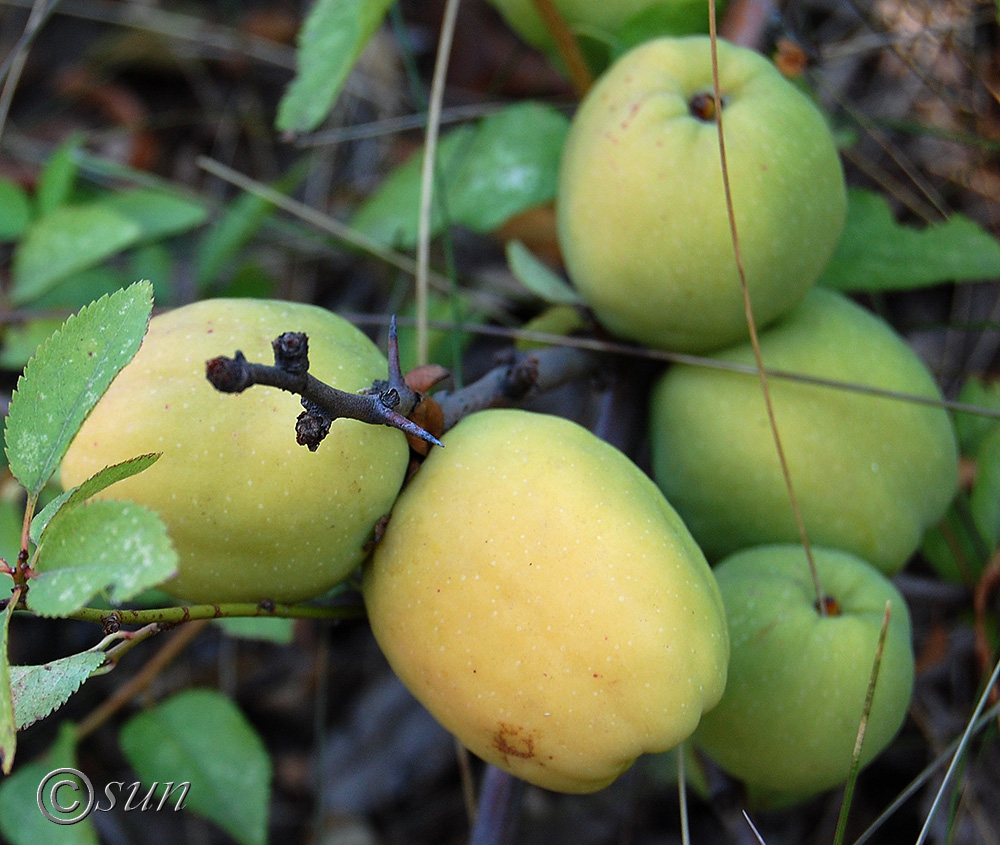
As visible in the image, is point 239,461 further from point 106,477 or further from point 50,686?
point 50,686

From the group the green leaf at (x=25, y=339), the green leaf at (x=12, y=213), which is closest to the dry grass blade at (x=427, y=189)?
the green leaf at (x=25, y=339)

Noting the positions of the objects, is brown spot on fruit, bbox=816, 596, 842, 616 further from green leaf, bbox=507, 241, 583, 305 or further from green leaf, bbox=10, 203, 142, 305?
green leaf, bbox=10, 203, 142, 305

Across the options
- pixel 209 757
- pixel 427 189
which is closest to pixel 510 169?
pixel 427 189

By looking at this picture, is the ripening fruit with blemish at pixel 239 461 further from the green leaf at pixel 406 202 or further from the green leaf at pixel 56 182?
the green leaf at pixel 56 182

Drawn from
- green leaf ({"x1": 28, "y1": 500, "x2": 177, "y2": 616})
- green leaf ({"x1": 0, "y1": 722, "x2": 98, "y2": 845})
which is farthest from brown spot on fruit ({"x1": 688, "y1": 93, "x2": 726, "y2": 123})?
green leaf ({"x1": 0, "y1": 722, "x2": 98, "y2": 845})

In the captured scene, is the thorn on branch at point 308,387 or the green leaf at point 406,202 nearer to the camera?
the thorn on branch at point 308,387

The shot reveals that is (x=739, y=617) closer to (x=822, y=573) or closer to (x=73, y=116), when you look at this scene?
(x=822, y=573)
